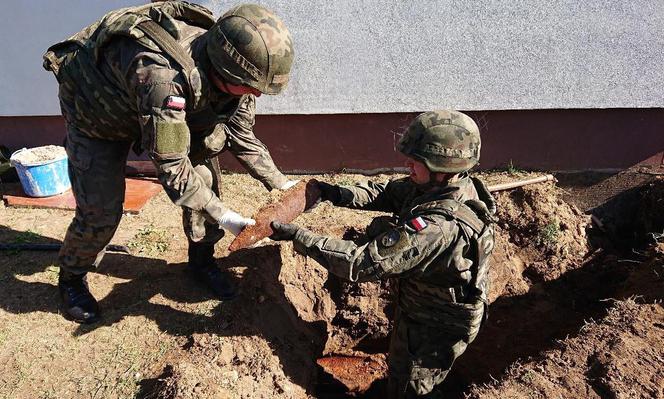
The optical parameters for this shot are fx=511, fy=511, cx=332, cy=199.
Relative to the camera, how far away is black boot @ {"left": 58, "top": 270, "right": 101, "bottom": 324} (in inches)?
147

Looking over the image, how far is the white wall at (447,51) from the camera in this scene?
5.16m

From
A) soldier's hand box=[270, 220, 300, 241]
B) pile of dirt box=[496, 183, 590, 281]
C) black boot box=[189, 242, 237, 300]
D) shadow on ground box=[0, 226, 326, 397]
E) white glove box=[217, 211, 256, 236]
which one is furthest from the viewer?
pile of dirt box=[496, 183, 590, 281]

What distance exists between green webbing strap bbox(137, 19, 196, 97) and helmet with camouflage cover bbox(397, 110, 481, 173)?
1.27 m

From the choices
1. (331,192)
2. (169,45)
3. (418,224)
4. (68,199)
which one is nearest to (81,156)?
(169,45)

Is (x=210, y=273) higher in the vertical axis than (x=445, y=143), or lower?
lower

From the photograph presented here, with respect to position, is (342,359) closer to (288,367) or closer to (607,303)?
(288,367)

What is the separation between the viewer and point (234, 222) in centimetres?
302

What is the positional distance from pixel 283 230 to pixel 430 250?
834 mm

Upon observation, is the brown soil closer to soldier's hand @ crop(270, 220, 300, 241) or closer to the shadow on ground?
the shadow on ground

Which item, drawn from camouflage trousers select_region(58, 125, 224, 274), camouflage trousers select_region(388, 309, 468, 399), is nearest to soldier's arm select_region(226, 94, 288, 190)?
camouflage trousers select_region(58, 125, 224, 274)

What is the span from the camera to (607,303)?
4234 millimetres

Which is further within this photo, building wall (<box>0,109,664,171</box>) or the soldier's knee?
building wall (<box>0,109,664,171</box>)

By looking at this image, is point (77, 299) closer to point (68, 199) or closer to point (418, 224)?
point (68, 199)

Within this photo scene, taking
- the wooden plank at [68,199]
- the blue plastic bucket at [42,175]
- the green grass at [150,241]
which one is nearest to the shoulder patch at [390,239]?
the green grass at [150,241]
